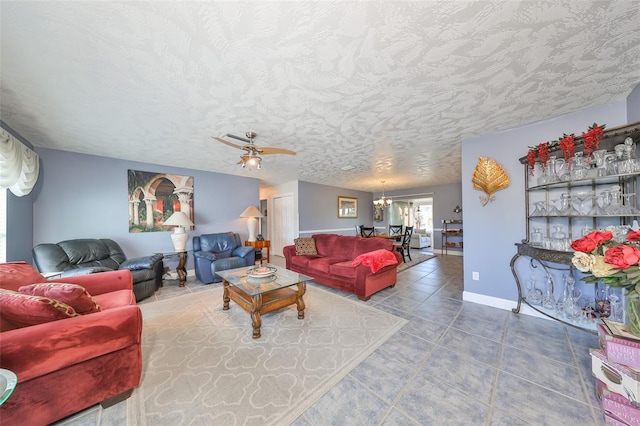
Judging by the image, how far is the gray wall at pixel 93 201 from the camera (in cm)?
319

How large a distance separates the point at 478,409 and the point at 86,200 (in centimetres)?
560

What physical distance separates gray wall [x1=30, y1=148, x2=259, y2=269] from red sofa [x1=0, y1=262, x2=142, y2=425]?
2.45 m

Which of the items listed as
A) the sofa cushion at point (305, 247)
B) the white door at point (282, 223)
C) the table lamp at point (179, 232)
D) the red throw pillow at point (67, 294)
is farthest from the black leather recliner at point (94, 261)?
the white door at point (282, 223)

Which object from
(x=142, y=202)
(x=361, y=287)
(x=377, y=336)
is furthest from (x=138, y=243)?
(x=377, y=336)

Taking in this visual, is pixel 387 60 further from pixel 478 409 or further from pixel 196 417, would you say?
pixel 196 417

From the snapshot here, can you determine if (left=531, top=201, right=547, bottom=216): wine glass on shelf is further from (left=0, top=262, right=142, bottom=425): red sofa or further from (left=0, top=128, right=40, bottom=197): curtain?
(left=0, top=128, right=40, bottom=197): curtain

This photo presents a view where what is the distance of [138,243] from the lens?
3912 mm

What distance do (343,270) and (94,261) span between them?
3.84 m

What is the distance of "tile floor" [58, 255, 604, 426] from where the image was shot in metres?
1.25

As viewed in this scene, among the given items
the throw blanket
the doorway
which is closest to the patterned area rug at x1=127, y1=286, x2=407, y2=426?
the throw blanket

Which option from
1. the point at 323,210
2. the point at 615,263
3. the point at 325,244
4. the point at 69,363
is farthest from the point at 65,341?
the point at 323,210

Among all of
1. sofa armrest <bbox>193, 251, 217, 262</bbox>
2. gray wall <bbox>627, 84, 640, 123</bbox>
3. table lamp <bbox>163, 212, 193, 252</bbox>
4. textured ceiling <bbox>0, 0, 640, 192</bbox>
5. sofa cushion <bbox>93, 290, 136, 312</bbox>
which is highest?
textured ceiling <bbox>0, 0, 640, 192</bbox>

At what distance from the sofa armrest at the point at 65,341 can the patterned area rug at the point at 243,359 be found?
452 millimetres

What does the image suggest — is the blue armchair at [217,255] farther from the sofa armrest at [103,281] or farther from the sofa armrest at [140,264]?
the sofa armrest at [103,281]
